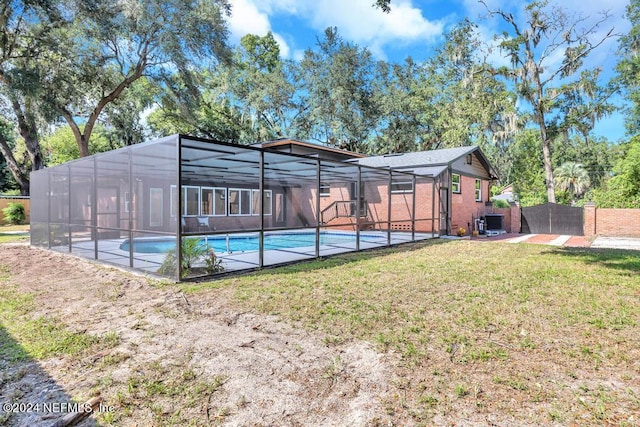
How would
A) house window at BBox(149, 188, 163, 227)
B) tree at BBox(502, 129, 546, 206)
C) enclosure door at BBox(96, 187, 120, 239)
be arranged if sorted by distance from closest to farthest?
house window at BBox(149, 188, 163, 227) < enclosure door at BBox(96, 187, 120, 239) < tree at BBox(502, 129, 546, 206)

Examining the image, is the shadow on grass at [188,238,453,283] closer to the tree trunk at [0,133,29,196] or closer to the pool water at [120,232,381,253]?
the pool water at [120,232,381,253]

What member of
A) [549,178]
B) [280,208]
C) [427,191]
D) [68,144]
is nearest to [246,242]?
[280,208]

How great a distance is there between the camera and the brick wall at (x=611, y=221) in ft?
46.5

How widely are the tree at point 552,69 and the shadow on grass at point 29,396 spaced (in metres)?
23.4

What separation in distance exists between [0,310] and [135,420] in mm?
3630

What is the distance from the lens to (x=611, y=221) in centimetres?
1470

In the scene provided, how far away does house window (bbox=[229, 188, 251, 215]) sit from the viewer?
15356 millimetres

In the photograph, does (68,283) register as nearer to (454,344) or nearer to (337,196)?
(454,344)

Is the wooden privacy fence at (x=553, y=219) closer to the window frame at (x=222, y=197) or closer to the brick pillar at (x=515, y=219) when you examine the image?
the brick pillar at (x=515, y=219)

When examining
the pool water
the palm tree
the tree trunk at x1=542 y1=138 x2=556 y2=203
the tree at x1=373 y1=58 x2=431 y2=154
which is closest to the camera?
the pool water

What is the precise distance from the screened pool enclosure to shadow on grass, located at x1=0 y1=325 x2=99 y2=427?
3.01m

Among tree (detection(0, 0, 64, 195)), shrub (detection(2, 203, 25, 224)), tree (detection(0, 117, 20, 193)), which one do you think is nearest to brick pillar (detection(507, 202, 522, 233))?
tree (detection(0, 0, 64, 195))

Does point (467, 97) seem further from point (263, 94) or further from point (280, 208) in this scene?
point (280, 208)

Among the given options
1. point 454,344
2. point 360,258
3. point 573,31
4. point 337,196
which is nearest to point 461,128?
point 573,31
